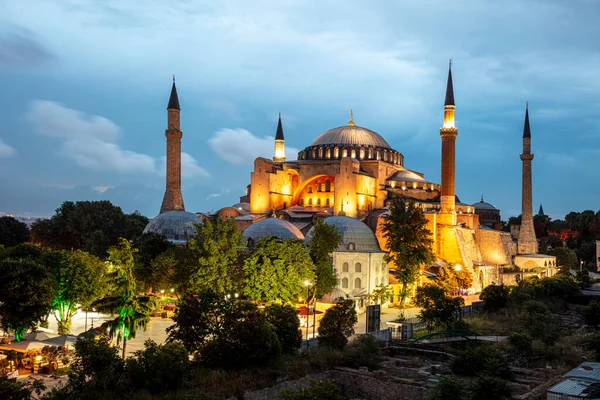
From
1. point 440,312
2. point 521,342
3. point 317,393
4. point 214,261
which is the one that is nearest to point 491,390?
point 317,393

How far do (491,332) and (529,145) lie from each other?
3059cm

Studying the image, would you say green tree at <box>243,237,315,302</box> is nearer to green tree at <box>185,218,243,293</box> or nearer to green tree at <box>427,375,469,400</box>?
green tree at <box>185,218,243,293</box>

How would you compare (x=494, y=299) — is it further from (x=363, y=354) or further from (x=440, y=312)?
(x=363, y=354)

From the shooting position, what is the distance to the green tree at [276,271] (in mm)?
25672

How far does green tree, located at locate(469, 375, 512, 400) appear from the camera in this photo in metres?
12.9

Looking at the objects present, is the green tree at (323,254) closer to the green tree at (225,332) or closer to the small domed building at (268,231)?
the small domed building at (268,231)

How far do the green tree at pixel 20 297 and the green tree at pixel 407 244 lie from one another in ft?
60.6

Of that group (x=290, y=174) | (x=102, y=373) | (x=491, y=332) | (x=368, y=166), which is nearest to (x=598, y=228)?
(x=368, y=166)

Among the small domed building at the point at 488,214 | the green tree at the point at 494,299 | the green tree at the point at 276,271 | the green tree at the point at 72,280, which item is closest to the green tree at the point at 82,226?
the green tree at the point at 276,271

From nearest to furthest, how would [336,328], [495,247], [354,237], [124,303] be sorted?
[124,303], [336,328], [354,237], [495,247]

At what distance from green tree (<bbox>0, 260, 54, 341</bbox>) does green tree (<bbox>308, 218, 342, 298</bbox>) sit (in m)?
12.8

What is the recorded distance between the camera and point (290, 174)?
48688 millimetres

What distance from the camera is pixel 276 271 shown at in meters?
26.1

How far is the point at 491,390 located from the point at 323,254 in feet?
55.1
